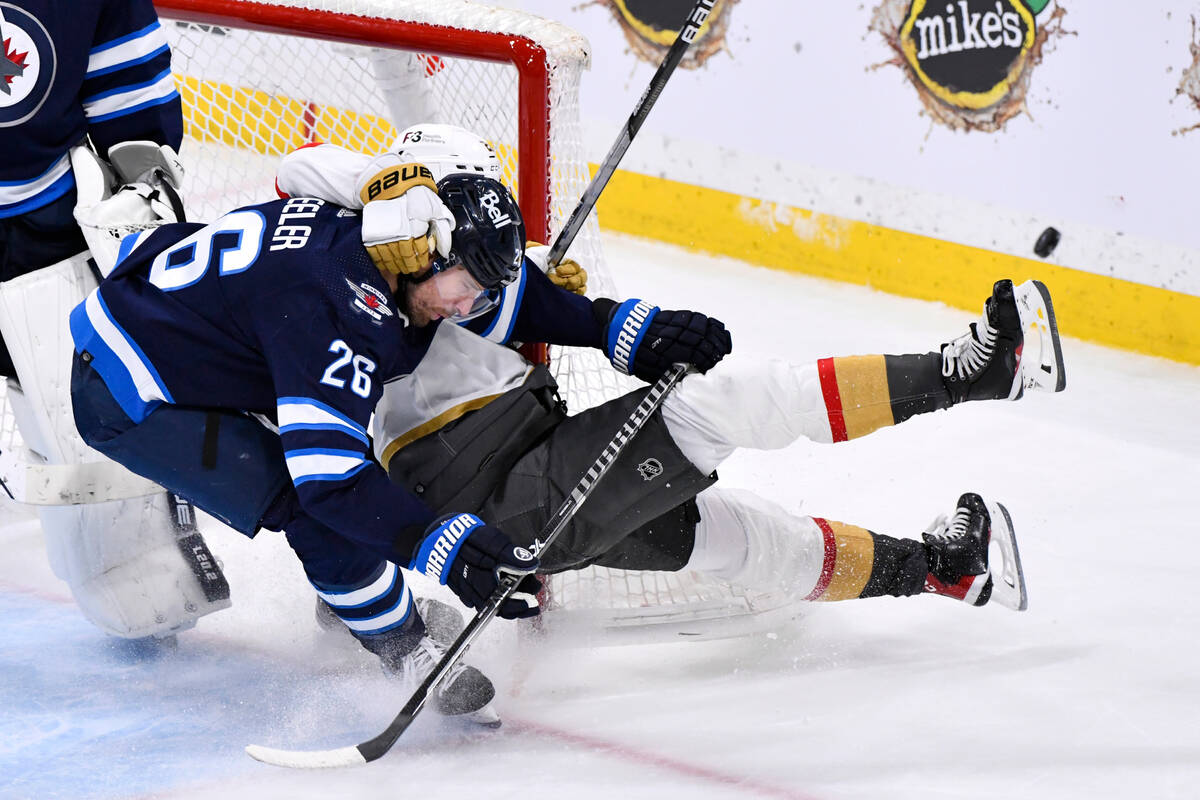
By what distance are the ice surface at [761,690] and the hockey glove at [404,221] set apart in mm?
707

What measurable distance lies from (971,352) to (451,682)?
894 mm

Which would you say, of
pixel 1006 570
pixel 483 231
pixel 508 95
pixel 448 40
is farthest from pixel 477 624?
pixel 508 95

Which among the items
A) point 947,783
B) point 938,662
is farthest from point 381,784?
point 938,662

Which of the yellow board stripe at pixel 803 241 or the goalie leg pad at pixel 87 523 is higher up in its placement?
the yellow board stripe at pixel 803 241

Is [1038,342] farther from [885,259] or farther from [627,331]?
[885,259]

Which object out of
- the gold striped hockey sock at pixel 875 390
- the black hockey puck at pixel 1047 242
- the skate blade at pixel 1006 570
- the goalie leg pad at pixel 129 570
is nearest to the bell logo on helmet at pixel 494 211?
the gold striped hockey sock at pixel 875 390

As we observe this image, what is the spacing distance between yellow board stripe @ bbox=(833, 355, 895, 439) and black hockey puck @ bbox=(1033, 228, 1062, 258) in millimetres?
1802

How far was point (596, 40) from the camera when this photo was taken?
4.55 m

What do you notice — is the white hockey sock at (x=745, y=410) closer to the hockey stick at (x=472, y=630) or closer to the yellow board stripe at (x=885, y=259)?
the hockey stick at (x=472, y=630)

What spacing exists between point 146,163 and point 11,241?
0.25m

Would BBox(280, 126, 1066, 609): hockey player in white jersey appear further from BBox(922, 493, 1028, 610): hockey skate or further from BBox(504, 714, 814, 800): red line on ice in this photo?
BBox(504, 714, 814, 800): red line on ice

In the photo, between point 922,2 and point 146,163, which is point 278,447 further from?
point 922,2

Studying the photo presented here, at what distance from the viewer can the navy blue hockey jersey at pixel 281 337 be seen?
1.72 m

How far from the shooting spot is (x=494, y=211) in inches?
71.6
